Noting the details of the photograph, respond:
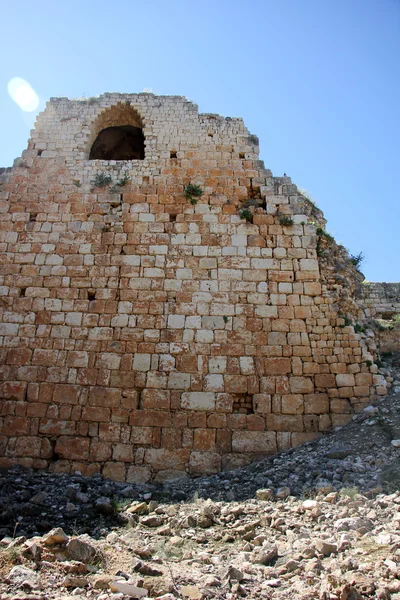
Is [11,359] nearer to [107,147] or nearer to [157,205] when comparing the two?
[157,205]

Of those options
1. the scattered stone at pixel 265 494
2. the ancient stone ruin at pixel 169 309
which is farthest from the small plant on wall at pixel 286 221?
the scattered stone at pixel 265 494

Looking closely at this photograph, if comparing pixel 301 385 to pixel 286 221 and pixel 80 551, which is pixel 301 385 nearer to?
pixel 286 221

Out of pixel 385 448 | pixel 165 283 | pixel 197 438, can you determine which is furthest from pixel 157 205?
pixel 385 448

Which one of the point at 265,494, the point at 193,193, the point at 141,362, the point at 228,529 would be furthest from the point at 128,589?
the point at 193,193

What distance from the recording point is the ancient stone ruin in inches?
290

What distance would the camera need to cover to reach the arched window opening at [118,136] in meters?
10.4

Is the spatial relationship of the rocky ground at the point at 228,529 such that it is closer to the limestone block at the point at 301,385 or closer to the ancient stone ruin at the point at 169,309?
the ancient stone ruin at the point at 169,309

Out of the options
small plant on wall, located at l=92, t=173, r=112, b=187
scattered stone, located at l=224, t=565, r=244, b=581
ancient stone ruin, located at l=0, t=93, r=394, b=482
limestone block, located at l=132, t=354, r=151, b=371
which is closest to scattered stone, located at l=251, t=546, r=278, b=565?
scattered stone, located at l=224, t=565, r=244, b=581

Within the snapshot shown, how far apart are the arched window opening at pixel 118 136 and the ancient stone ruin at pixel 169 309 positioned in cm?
72

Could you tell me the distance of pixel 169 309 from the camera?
8.12m

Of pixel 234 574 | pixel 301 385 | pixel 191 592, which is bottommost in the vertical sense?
pixel 191 592

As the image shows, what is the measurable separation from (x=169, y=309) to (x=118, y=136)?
5668 mm

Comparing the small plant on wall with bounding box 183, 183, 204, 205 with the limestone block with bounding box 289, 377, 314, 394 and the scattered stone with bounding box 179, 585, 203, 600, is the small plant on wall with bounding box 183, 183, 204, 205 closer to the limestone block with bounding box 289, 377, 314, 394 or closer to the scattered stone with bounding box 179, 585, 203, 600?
the limestone block with bounding box 289, 377, 314, 394

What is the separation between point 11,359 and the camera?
791 cm
